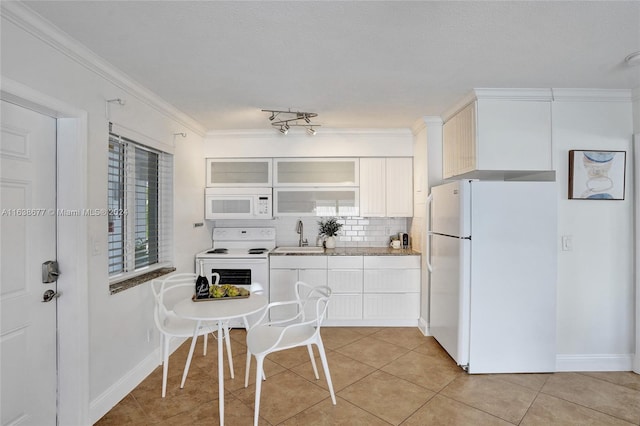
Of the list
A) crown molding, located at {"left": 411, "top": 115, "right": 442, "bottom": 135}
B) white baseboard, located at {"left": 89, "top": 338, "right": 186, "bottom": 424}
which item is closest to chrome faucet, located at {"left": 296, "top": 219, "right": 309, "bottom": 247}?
crown molding, located at {"left": 411, "top": 115, "right": 442, "bottom": 135}

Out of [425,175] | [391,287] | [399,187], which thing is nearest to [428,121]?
[425,175]

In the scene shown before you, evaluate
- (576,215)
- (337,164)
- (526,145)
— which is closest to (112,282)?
(337,164)

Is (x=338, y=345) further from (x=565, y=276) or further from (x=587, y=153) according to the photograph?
(x=587, y=153)

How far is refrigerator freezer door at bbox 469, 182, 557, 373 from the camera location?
2.74 metres

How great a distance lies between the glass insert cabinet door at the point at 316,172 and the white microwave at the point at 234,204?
30cm

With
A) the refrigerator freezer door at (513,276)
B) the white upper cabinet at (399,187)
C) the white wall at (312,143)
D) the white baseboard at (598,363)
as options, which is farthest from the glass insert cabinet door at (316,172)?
the white baseboard at (598,363)

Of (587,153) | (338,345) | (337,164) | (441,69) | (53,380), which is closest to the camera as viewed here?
(53,380)

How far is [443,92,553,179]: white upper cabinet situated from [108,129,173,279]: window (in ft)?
9.77

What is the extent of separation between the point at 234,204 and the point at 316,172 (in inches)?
44.3

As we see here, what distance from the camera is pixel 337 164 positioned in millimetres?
4148

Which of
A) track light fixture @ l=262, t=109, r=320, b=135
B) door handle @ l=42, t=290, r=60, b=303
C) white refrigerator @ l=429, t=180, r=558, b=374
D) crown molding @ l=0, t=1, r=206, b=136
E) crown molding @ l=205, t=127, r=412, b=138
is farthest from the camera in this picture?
crown molding @ l=205, t=127, r=412, b=138

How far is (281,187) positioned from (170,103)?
1.59 meters

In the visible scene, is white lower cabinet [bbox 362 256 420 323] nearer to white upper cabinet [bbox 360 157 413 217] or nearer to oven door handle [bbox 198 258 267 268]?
white upper cabinet [bbox 360 157 413 217]

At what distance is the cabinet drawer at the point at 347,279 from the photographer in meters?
3.87
